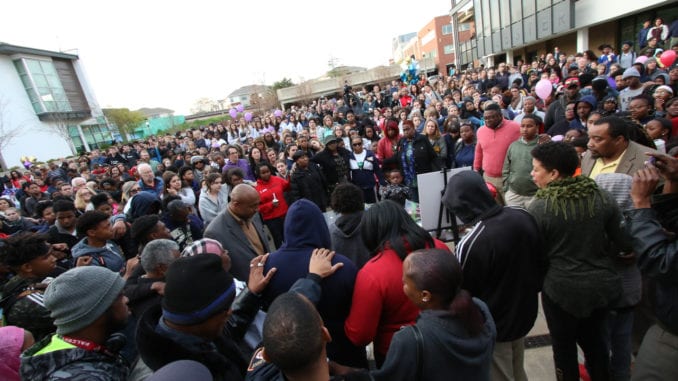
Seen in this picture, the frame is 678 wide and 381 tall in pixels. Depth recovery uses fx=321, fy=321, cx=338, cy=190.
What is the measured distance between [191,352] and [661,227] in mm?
2220

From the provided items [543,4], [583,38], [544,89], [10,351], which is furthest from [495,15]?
[10,351]

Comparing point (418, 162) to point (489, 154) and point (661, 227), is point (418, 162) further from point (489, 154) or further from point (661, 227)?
point (661, 227)

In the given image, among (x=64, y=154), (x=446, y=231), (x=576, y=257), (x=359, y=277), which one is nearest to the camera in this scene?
(x=359, y=277)

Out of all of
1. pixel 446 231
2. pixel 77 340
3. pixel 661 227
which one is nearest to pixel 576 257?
pixel 661 227

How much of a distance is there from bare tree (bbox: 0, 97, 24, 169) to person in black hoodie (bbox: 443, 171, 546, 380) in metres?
31.5

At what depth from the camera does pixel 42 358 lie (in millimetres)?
1357

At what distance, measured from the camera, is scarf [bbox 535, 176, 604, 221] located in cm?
192

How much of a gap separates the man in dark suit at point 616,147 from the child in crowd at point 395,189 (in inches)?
97.5

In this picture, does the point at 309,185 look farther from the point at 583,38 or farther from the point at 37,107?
the point at 37,107

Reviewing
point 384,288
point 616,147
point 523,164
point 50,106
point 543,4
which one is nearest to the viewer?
point 384,288

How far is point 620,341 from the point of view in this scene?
7.30 feet

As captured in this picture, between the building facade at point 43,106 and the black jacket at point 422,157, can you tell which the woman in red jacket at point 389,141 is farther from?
the building facade at point 43,106

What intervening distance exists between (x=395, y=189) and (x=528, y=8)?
2022cm

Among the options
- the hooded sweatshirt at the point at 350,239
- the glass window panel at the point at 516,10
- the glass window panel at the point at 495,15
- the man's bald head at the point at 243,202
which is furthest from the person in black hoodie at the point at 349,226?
the glass window panel at the point at 495,15
